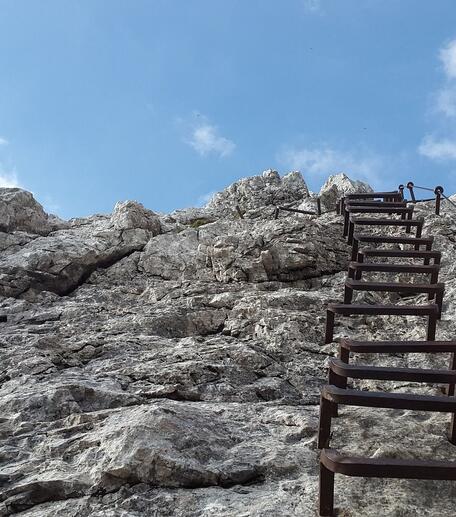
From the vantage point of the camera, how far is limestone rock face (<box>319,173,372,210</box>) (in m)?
21.0

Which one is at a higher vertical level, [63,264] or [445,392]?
[63,264]

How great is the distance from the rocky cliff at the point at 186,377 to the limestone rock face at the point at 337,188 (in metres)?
5.35

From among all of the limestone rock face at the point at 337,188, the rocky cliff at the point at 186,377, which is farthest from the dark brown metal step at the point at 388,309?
the limestone rock face at the point at 337,188

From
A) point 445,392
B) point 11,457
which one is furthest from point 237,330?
point 11,457

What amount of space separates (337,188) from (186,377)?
54.2 ft

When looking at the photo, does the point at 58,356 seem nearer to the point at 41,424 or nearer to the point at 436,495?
the point at 41,424

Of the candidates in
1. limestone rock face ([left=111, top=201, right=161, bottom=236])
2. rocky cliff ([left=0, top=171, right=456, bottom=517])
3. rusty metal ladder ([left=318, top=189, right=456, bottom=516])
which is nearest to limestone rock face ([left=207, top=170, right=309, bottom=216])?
limestone rock face ([left=111, top=201, right=161, bottom=236])

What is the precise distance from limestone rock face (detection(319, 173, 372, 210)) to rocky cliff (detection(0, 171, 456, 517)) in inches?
211

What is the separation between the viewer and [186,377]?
24.8 ft

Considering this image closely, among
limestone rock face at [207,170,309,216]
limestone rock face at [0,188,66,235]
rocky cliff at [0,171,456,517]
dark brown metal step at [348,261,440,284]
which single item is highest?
limestone rock face at [207,170,309,216]

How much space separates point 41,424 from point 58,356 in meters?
2.19

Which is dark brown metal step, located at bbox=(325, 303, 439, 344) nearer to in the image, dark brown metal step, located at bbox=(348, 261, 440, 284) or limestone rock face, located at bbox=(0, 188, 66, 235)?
dark brown metal step, located at bbox=(348, 261, 440, 284)

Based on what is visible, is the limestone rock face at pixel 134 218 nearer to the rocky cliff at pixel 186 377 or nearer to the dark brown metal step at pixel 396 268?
the rocky cliff at pixel 186 377

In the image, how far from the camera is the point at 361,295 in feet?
34.0
